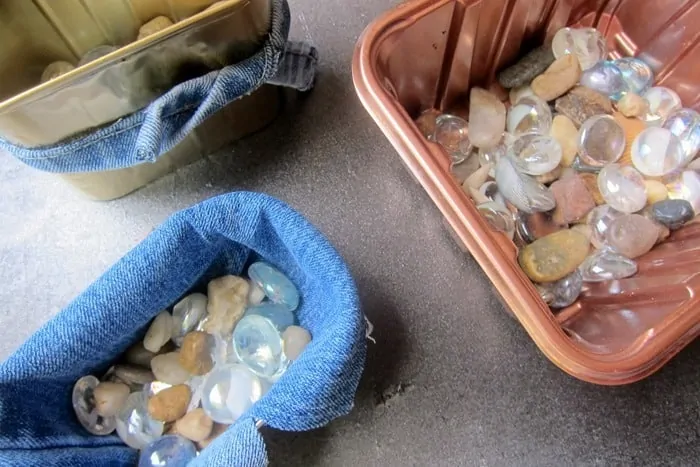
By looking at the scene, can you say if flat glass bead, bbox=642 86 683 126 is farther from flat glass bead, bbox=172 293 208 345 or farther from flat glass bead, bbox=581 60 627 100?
flat glass bead, bbox=172 293 208 345

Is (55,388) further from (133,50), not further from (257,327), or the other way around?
(133,50)

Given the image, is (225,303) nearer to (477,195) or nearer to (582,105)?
(477,195)

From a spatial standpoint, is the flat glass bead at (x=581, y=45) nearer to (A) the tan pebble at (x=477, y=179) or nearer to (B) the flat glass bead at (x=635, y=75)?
(B) the flat glass bead at (x=635, y=75)

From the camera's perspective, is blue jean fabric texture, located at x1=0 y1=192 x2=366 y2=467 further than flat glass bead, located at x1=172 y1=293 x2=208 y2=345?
No

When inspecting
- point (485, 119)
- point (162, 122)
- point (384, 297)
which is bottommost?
point (384, 297)

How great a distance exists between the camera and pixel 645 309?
53 cm

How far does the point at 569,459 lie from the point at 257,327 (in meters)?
0.31

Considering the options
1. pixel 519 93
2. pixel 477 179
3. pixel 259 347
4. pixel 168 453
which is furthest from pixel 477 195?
pixel 168 453

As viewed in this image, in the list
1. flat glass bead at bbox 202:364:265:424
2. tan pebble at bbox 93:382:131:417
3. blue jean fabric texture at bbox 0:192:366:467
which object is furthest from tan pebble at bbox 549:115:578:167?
tan pebble at bbox 93:382:131:417

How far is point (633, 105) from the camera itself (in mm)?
607

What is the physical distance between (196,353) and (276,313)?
76mm

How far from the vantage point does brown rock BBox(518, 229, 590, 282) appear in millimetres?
545

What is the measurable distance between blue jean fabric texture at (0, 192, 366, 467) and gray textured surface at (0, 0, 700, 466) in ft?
0.36

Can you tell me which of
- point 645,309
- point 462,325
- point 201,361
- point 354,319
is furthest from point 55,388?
point 645,309
